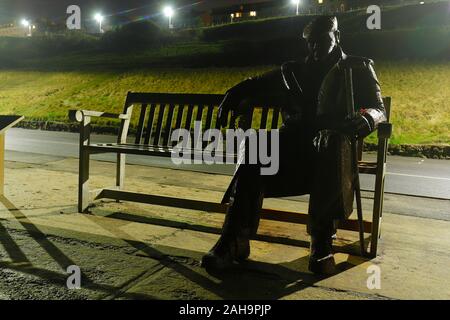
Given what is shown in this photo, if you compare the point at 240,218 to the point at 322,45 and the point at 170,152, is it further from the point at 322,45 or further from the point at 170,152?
the point at 322,45

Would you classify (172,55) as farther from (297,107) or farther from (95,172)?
(297,107)

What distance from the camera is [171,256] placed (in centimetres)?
309

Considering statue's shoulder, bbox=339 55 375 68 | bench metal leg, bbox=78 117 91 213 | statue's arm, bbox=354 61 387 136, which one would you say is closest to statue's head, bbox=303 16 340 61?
statue's shoulder, bbox=339 55 375 68

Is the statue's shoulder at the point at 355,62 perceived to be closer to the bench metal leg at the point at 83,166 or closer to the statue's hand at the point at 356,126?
the statue's hand at the point at 356,126

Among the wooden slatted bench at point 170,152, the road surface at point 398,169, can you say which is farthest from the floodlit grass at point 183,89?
the wooden slatted bench at point 170,152

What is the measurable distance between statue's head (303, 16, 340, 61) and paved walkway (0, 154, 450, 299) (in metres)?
1.46

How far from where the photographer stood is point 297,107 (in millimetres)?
3232

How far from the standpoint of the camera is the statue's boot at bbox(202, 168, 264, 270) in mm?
2873

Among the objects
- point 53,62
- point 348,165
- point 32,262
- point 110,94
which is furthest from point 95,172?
point 53,62

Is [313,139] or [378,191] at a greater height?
[313,139]

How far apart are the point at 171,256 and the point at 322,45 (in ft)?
6.00

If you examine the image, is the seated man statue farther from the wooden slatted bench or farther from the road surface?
the road surface

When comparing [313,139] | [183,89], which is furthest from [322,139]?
[183,89]
